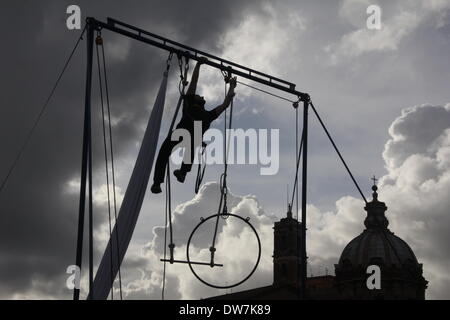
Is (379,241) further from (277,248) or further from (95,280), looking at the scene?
(95,280)

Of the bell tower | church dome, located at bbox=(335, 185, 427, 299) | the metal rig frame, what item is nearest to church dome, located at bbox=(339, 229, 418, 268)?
church dome, located at bbox=(335, 185, 427, 299)

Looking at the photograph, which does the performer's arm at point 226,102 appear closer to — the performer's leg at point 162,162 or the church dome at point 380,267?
the performer's leg at point 162,162

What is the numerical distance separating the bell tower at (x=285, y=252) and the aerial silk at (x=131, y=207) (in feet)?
282

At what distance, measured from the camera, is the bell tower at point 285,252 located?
99688 mm

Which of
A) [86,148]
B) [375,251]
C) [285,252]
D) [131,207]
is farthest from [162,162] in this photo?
[285,252]

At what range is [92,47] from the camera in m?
13.2

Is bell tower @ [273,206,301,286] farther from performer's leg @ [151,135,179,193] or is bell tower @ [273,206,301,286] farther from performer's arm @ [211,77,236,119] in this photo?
performer's leg @ [151,135,179,193]

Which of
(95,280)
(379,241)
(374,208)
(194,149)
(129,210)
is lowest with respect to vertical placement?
(95,280)

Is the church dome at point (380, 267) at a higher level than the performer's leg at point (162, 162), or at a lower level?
higher

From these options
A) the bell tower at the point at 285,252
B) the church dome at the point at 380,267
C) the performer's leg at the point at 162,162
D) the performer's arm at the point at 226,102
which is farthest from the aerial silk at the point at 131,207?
the bell tower at the point at 285,252

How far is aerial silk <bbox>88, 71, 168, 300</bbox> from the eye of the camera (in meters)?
12.7

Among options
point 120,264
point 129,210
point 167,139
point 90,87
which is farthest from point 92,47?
point 120,264

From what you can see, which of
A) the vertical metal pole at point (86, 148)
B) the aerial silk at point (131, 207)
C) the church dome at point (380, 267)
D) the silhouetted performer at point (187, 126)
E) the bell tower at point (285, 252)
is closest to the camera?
the vertical metal pole at point (86, 148)
